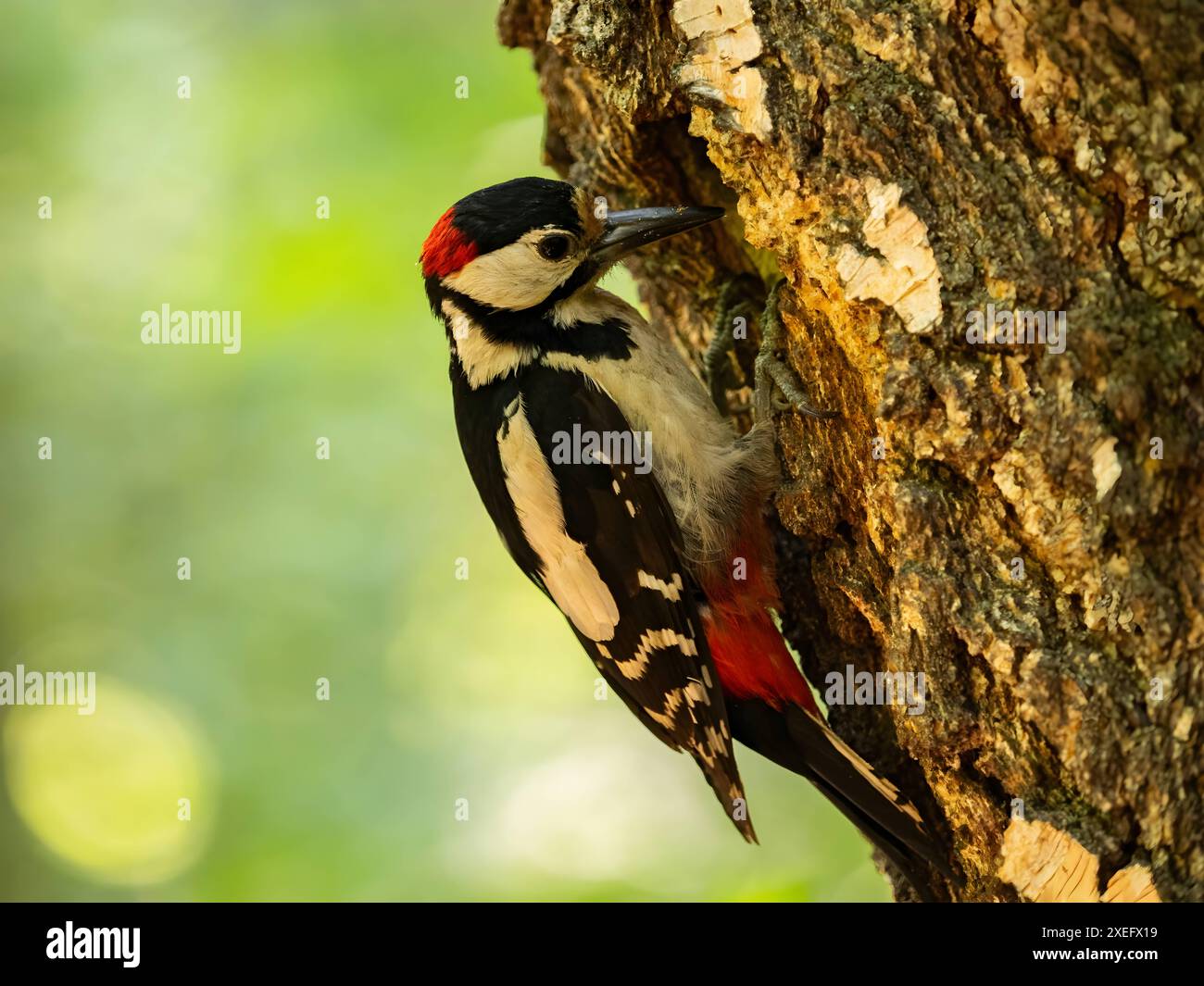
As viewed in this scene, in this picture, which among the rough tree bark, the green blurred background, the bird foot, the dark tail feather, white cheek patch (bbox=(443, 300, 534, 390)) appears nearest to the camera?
the rough tree bark

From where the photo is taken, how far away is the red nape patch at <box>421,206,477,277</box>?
2754mm

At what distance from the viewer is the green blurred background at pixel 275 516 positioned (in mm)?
4145

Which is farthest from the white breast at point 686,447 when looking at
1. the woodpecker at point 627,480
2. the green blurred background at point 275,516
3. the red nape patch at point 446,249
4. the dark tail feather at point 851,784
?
the green blurred background at point 275,516

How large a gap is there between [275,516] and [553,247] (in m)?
2.26

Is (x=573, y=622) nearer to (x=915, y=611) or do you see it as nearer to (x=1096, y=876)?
(x=915, y=611)

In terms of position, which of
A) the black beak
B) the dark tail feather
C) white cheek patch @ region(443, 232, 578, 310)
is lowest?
the dark tail feather

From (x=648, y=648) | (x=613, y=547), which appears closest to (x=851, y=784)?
(x=648, y=648)

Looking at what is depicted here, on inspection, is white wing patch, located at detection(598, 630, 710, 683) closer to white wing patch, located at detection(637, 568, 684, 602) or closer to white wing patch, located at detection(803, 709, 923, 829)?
white wing patch, located at detection(637, 568, 684, 602)

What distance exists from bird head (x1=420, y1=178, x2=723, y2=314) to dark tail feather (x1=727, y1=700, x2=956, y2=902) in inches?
42.8

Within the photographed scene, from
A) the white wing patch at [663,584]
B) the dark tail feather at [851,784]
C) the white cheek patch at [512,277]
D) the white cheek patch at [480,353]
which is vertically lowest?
the dark tail feather at [851,784]

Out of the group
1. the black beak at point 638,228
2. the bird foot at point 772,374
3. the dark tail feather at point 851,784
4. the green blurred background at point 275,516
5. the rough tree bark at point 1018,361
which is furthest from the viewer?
the green blurred background at point 275,516

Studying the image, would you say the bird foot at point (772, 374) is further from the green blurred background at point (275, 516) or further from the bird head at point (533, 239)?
the green blurred background at point (275, 516)

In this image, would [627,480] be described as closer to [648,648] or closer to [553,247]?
[648,648]

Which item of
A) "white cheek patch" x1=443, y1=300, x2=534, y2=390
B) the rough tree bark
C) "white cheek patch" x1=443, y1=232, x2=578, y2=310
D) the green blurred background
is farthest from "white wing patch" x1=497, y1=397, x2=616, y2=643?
the green blurred background
